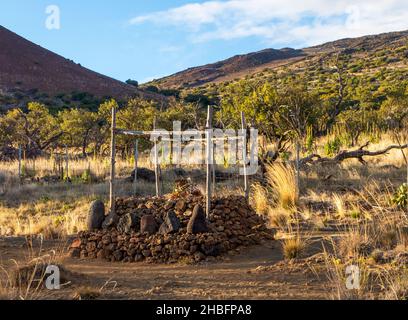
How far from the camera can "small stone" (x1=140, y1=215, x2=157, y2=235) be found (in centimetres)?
844

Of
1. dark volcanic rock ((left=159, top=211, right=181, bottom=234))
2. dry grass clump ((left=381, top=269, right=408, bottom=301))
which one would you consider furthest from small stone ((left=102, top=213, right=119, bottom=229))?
dry grass clump ((left=381, top=269, right=408, bottom=301))

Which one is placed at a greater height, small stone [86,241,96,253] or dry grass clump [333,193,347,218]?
dry grass clump [333,193,347,218]

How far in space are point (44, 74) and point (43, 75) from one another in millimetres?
507

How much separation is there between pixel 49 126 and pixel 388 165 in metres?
17.6

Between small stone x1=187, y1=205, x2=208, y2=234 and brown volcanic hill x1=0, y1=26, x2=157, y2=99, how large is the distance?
47807 millimetres

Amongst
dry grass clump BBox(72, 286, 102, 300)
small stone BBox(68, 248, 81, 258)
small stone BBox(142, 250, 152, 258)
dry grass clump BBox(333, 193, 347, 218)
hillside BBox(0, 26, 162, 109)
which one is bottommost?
small stone BBox(68, 248, 81, 258)

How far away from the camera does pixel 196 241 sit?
8000 millimetres

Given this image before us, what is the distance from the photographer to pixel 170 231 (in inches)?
326

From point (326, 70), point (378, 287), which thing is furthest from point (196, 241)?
point (326, 70)

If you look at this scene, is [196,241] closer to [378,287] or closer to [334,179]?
[378,287]

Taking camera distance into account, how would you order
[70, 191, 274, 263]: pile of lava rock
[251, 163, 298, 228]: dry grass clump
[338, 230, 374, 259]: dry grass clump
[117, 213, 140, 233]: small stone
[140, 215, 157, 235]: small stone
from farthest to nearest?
[251, 163, 298, 228]: dry grass clump
[117, 213, 140, 233]: small stone
[140, 215, 157, 235]: small stone
[70, 191, 274, 263]: pile of lava rock
[338, 230, 374, 259]: dry grass clump

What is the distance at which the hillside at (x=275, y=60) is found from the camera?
6250 centimetres

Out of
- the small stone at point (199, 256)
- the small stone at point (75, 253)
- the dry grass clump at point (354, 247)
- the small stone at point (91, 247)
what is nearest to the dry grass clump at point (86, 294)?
the small stone at point (199, 256)

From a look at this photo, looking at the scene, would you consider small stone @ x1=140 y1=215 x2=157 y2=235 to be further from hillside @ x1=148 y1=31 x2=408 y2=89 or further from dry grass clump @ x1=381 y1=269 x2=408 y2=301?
hillside @ x1=148 y1=31 x2=408 y2=89
